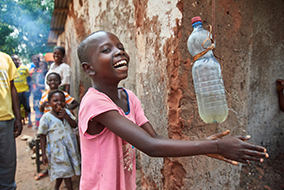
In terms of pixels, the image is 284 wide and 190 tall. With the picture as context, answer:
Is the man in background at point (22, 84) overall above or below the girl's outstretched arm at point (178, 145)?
above

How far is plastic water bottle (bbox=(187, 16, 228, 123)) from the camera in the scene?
1.32 metres

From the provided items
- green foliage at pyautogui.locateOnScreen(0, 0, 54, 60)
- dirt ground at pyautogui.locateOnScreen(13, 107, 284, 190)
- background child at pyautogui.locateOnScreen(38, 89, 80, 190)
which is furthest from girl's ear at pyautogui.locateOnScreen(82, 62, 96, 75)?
green foliage at pyautogui.locateOnScreen(0, 0, 54, 60)

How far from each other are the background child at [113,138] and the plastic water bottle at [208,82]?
0.42m

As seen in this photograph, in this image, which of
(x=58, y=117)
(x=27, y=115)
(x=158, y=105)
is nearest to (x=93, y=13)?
(x=58, y=117)

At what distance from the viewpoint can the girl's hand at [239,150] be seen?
33.9 inches

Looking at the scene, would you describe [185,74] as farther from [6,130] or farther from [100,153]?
[6,130]

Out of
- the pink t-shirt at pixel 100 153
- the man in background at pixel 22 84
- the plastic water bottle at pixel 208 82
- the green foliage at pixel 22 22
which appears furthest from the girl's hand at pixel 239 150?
the green foliage at pixel 22 22

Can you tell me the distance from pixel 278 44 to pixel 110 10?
2393 mm

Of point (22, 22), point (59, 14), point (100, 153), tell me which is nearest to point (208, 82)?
point (100, 153)

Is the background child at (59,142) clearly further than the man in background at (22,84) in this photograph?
No

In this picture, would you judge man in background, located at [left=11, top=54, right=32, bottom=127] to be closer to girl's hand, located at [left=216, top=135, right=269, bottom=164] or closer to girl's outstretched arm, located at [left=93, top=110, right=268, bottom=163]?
girl's outstretched arm, located at [left=93, top=110, right=268, bottom=163]

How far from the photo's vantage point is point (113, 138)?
1145mm

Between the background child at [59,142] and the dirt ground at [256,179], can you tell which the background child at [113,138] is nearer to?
the dirt ground at [256,179]

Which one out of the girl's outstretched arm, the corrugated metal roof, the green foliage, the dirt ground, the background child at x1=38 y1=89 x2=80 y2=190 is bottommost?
the dirt ground
